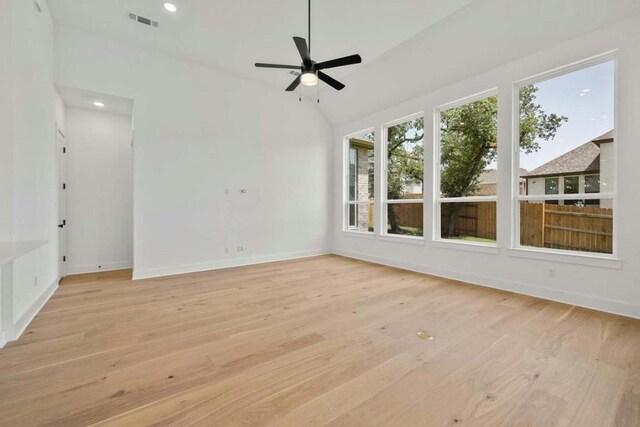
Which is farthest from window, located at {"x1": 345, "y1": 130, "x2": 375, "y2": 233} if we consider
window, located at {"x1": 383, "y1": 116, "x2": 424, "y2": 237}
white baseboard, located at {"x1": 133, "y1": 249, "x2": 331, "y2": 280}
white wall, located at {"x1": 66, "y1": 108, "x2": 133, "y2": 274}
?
white wall, located at {"x1": 66, "y1": 108, "x2": 133, "y2": 274}

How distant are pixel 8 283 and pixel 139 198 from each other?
2272mm

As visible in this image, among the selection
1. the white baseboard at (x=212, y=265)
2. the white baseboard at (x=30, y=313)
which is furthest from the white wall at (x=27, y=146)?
the white baseboard at (x=212, y=265)

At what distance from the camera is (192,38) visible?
4.15m

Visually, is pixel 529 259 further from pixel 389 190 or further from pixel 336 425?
pixel 336 425

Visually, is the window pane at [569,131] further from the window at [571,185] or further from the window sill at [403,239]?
the window sill at [403,239]

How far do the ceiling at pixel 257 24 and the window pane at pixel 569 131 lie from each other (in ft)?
5.53

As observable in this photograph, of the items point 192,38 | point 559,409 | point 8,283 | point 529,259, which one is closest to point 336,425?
point 559,409

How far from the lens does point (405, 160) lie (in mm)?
5457

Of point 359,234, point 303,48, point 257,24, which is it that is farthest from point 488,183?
point 257,24

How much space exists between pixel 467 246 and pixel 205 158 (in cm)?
480

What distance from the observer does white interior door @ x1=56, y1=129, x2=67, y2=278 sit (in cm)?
438

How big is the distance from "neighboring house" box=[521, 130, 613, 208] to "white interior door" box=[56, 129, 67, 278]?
7.24 meters

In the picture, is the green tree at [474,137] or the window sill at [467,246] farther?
the window sill at [467,246]

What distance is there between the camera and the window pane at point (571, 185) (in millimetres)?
3332
